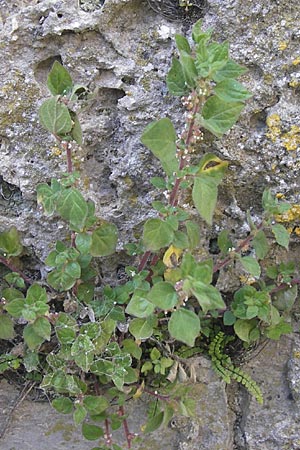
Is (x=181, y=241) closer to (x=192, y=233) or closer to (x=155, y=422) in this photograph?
(x=192, y=233)

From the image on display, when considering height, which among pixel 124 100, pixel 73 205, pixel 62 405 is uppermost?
pixel 124 100

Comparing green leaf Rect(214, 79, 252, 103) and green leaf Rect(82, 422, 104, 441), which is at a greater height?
green leaf Rect(214, 79, 252, 103)

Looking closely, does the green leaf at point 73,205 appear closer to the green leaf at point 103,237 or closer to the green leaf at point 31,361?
the green leaf at point 103,237

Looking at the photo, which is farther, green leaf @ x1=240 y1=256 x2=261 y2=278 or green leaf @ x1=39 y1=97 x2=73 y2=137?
green leaf @ x1=240 y1=256 x2=261 y2=278

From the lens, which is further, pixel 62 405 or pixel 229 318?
pixel 229 318

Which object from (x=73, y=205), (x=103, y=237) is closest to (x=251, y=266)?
(x=103, y=237)

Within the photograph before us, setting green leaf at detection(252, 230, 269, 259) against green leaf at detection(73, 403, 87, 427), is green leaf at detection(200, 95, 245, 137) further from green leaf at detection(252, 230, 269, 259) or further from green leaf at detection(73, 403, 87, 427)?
green leaf at detection(73, 403, 87, 427)

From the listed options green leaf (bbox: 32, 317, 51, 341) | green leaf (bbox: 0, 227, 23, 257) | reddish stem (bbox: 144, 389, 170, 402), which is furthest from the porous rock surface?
reddish stem (bbox: 144, 389, 170, 402)
